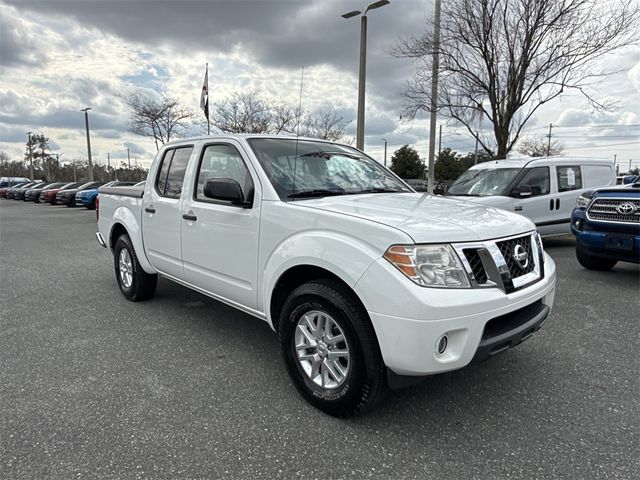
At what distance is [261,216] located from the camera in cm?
311

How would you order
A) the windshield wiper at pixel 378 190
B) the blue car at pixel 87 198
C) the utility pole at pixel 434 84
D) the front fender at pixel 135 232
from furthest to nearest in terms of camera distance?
the blue car at pixel 87 198 → the utility pole at pixel 434 84 → the front fender at pixel 135 232 → the windshield wiper at pixel 378 190

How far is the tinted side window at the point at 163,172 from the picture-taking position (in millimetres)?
4410

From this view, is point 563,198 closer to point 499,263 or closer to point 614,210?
point 614,210

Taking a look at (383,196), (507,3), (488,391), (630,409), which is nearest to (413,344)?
(488,391)

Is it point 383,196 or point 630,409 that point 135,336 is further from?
point 630,409

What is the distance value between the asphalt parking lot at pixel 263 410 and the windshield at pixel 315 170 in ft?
4.74

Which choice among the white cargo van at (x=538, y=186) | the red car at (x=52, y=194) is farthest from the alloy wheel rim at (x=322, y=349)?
the red car at (x=52, y=194)

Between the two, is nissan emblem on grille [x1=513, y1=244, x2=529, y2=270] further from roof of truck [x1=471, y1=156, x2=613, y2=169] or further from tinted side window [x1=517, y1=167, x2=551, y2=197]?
roof of truck [x1=471, y1=156, x2=613, y2=169]

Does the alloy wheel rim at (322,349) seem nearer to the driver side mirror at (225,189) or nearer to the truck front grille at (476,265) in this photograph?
the truck front grille at (476,265)

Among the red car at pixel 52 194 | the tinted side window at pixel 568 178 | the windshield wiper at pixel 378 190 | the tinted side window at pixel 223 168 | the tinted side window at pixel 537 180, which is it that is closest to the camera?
the tinted side window at pixel 223 168

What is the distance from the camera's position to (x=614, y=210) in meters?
5.70

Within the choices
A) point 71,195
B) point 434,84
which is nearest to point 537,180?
point 434,84

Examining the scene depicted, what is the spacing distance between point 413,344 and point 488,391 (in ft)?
3.80

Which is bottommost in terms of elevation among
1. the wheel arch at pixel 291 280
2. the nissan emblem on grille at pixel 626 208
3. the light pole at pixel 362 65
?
the wheel arch at pixel 291 280
